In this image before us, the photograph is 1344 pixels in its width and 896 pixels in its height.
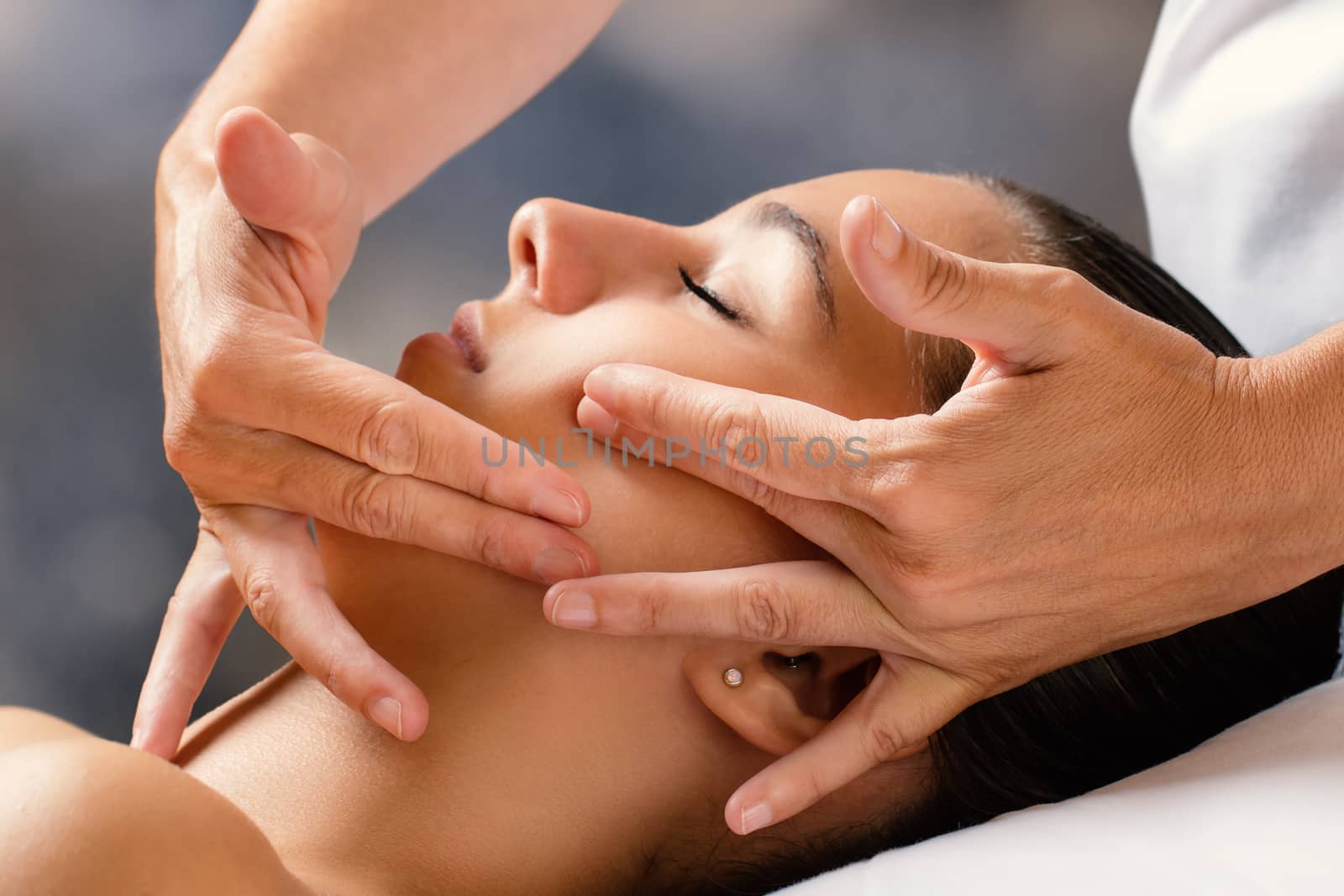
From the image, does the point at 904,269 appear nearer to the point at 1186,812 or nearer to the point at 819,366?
the point at 819,366

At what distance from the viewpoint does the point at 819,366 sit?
0.85 meters

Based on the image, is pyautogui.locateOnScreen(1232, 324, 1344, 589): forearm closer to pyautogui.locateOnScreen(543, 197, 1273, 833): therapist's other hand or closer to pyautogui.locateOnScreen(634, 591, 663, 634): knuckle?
pyautogui.locateOnScreen(543, 197, 1273, 833): therapist's other hand

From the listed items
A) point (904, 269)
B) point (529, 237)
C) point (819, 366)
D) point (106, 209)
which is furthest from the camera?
point (106, 209)

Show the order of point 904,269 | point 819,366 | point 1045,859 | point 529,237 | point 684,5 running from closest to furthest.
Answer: point 904,269
point 1045,859
point 819,366
point 529,237
point 684,5

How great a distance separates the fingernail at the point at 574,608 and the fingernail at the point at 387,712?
0.43 feet

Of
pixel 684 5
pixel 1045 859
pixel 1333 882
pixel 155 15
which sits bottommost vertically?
pixel 155 15

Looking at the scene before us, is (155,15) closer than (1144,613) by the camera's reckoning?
No

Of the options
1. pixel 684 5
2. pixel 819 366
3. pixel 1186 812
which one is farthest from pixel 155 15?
pixel 1186 812

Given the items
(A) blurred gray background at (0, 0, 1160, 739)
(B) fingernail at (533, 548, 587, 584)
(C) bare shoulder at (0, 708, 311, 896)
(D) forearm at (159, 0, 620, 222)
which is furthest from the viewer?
(A) blurred gray background at (0, 0, 1160, 739)

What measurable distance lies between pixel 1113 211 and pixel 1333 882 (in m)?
1.54

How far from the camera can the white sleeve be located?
3.99 ft

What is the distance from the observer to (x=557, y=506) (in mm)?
769

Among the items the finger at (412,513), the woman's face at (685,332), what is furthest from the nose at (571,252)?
the finger at (412,513)

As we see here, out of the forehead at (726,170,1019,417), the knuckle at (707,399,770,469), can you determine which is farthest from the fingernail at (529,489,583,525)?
the forehead at (726,170,1019,417)
